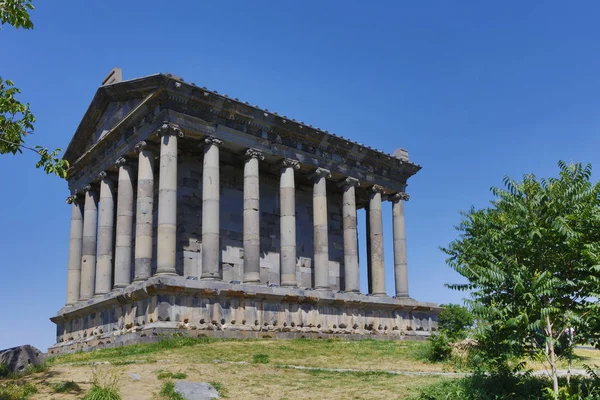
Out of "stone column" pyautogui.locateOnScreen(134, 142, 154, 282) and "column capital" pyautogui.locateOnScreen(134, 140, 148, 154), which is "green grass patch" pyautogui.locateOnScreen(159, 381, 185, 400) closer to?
"stone column" pyautogui.locateOnScreen(134, 142, 154, 282)

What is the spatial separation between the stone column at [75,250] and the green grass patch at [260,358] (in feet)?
54.1

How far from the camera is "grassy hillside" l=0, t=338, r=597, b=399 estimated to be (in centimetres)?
1497

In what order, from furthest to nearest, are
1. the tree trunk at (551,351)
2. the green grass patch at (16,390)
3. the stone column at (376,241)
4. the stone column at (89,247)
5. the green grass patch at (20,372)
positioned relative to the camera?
1. the stone column at (376,241)
2. the stone column at (89,247)
3. the green grass patch at (20,372)
4. the tree trunk at (551,351)
5. the green grass patch at (16,390)

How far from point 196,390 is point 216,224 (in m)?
13.0

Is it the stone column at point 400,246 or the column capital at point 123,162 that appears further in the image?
the stone column at point 400,246

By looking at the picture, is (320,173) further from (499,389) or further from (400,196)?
(499,389)

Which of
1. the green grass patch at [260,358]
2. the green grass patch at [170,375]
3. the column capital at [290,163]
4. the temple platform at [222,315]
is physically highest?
the column capital at [290,163]

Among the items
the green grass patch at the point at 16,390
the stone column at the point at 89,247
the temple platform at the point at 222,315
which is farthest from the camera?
the stone column at the point at 89,247

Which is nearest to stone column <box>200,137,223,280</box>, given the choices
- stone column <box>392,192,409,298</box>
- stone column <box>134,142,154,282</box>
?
stone column <box>134,142,154,282</box>

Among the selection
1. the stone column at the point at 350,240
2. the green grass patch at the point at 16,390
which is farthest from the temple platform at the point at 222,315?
the green grass patch at the point at 16,390

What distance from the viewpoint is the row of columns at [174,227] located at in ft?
87.7

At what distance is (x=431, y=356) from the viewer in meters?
21.6

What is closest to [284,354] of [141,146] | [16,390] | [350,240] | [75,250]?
[16,390]

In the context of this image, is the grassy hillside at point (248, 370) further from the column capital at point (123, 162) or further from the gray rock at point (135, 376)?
the column capital at point (123, 162)
